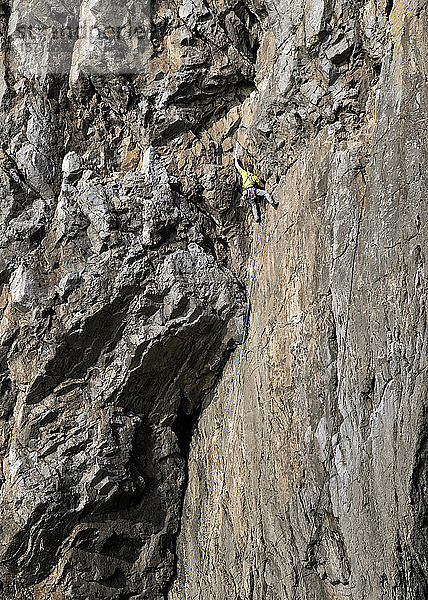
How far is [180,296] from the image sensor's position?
11.9m

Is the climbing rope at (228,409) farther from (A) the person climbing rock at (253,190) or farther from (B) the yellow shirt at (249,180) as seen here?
(B) the yellow shirt at (249,180)

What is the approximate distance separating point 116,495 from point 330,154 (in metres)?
7.30

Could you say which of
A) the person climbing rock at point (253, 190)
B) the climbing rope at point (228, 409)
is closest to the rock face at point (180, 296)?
the climbing rope at point (228, 409)

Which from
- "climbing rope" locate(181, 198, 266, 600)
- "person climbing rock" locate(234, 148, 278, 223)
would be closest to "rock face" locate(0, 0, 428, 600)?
"climbing rope" locate(181, 198, 266, 600)

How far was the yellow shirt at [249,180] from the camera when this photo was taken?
1175 cm

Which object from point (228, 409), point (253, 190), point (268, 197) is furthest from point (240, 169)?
point (228, 409)

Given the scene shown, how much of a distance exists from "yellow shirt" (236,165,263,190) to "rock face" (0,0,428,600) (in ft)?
0.83

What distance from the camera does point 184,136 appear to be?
12555mm

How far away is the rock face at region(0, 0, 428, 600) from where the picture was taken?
9719 millimetres

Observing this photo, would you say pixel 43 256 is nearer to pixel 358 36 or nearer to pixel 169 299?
pixel 169 299

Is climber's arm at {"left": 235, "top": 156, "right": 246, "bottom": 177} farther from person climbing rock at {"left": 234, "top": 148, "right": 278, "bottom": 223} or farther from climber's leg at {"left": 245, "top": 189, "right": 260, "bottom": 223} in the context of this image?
climber's leg at {"left": 245, "top": 189, "right": 260, "bottom": 223}

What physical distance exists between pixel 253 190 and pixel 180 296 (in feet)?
7.64

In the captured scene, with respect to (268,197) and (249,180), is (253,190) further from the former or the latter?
(268,197)

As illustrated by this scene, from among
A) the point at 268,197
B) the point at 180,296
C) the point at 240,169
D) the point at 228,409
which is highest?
the point at 240,169
